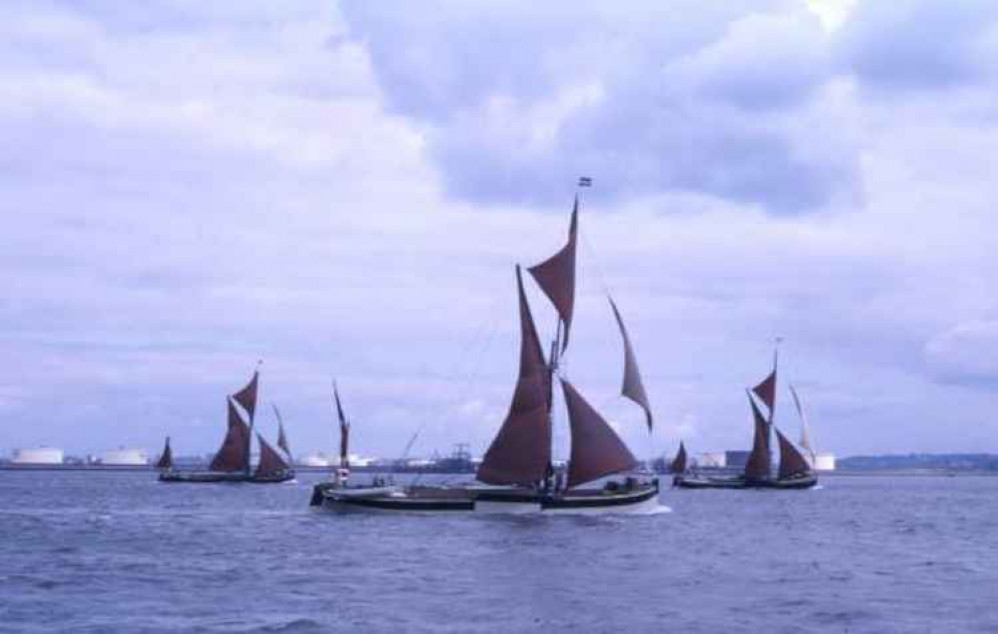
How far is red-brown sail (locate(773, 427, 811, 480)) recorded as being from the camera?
5664 inches

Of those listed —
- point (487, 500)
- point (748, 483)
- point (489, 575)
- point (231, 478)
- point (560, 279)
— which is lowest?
point (489, 575)

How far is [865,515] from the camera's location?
99312 mm

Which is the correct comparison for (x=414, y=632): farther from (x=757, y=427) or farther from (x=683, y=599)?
(x=757, y=427)

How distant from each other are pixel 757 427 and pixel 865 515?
43.1 m

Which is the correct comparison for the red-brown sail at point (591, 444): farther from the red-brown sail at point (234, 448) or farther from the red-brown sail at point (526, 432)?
the red-brown sail at point (234, 448)

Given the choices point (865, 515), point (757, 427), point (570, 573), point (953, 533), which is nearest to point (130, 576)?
point (570, 573)

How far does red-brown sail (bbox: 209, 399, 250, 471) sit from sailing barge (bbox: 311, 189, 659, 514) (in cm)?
8315

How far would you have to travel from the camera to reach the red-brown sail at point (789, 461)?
143875 millimetres

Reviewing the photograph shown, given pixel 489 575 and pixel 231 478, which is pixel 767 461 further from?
pixel 489 575

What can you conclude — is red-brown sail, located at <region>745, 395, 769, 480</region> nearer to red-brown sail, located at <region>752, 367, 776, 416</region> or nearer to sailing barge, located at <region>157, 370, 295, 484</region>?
red-brown sail, located at <region>752, 367, 776, 416</region>

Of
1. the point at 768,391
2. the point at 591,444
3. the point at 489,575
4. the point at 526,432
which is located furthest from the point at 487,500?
the point at 768,391

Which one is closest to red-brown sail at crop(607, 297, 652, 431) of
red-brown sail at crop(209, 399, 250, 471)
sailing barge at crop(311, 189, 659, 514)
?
sailing barge at crop(311, 189, 659, 514)

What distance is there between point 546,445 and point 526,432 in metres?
1.22

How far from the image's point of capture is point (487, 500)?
75.9 m
